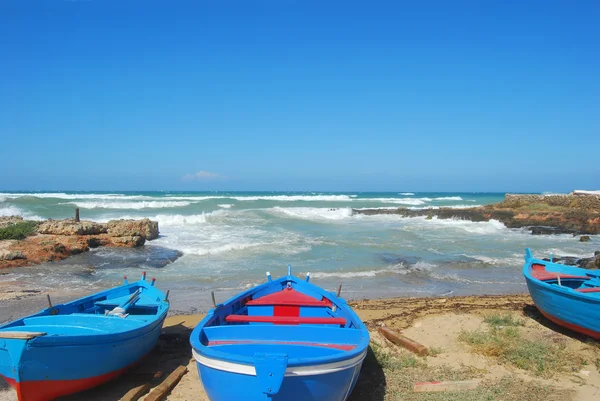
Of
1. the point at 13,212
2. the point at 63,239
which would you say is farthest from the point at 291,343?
the point at 13,212

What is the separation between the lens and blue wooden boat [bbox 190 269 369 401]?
3.74 metres

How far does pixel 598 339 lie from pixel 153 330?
6.73m

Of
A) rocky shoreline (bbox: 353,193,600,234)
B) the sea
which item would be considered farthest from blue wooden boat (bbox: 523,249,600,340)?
rocky shoreline (bbox: 353,193,600,234)

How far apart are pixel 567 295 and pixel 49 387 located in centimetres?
745

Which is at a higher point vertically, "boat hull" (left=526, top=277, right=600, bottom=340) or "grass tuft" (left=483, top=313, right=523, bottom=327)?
"boat hull" (left=526, top=277, right=600, bottom=340)

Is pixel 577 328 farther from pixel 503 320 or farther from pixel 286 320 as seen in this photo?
pixel 286 320

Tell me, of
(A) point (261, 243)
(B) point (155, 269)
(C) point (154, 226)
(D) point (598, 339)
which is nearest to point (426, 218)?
(A) point (261, 243)

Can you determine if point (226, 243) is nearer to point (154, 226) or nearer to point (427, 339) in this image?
point (154, 226)

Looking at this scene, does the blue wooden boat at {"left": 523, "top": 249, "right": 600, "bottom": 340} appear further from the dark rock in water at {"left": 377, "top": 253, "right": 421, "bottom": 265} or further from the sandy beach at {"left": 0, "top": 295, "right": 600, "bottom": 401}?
the dark rock in water at {"left": 377, "top": 253, "right": 421, "bottom": 265}

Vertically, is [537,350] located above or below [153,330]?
below

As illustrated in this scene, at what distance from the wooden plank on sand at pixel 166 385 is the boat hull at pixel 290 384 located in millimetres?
1447

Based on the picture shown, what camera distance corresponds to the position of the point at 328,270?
13.8 metres

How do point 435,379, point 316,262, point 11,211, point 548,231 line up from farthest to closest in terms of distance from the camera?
point 11,211, point 548,231, point 316,262, point 435,379

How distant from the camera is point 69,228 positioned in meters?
17.9
